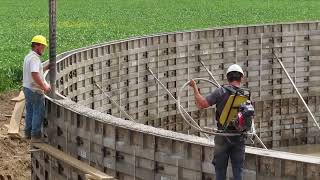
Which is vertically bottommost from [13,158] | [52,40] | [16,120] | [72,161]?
[13,158]

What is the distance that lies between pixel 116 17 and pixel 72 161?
144ft

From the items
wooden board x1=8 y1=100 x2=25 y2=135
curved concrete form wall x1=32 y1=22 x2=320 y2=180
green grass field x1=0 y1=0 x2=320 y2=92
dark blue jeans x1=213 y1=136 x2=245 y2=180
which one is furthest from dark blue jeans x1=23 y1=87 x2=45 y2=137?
green grass field x1=0 y1=0 x2=320 y2=92

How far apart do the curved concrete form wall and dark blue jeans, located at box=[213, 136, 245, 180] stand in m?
0.32

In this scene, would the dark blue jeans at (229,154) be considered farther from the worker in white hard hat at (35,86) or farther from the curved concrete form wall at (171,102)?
the worker in white hard hat at (35,86)

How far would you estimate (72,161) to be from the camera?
13.9 metres

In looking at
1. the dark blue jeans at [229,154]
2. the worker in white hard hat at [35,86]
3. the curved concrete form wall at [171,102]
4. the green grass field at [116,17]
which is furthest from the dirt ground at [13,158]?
the dark blue jeans at [229,154]

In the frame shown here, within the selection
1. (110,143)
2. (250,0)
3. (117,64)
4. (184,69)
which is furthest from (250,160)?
(250,0)

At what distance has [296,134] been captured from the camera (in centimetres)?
2988

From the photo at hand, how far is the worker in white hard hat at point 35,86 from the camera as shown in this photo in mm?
14992

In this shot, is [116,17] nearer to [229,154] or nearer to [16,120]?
[16,120]

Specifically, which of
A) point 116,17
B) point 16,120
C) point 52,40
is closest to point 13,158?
point 16,120

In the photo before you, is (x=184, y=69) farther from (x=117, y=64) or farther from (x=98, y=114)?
(x=98, y=114)

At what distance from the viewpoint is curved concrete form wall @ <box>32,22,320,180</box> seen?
1255 centimetres

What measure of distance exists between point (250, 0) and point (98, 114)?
5985cm
